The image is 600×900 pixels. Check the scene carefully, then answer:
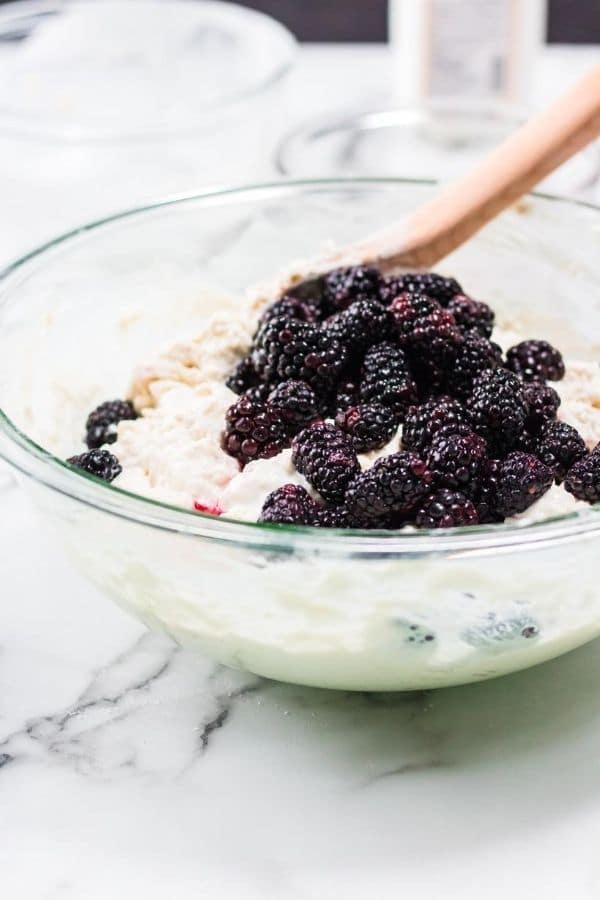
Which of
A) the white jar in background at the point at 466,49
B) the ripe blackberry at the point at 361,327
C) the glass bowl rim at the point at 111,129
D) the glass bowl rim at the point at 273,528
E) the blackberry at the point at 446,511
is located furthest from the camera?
the white jar in background at the point at 466,49

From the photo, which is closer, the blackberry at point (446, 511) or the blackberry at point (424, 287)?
the blackberry at point (446, 511)

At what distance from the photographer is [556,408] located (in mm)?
1353

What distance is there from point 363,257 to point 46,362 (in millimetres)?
429

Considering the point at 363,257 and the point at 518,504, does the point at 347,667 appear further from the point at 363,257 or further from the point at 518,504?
the point at 363,257

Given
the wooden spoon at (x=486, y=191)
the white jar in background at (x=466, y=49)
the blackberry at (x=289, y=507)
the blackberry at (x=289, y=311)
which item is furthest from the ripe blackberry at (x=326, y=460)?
the white jar in background at (x=466, y=49)

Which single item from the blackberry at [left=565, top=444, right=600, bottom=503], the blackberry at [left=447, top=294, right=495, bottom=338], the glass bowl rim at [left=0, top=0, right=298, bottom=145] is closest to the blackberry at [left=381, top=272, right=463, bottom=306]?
the blackberry at [left=447, top=294, right=495, bottom=338]

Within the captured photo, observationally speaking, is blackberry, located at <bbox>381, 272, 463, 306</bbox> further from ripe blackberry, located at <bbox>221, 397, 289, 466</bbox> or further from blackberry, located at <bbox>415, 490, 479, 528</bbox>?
blackberry, located at <bbox>415, 490, 479, 528</bbox>

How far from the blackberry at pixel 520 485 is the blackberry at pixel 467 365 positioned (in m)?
0.16

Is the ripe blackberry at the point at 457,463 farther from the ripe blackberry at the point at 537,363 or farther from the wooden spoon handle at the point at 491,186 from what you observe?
the wooden spoon handle at the point at 491,186

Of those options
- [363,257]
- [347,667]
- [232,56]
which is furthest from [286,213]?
[232,56]

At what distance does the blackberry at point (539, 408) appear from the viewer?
1335 millimetres

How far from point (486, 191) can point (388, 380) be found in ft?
1.18

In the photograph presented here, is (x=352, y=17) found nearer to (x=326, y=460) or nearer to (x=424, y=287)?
(x=424, y=287)

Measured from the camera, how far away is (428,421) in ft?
4.10
